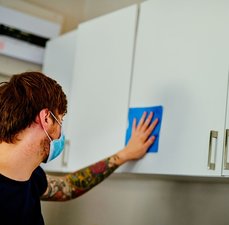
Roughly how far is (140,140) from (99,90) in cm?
38

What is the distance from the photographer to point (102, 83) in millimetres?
2234

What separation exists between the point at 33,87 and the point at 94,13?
4.87 feet

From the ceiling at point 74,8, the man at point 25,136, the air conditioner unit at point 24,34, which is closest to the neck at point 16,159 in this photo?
the man at point 25,136

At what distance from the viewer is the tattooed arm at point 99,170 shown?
1.96 meters

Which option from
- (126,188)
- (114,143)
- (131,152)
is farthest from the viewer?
(126,188)

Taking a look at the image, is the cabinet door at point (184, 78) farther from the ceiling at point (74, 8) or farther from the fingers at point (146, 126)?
the ceiling at point (74, 8)

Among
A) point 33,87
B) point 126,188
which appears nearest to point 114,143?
point 126,188

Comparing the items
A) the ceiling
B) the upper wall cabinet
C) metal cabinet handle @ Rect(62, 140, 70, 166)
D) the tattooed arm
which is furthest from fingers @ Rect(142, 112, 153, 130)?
the ceiling

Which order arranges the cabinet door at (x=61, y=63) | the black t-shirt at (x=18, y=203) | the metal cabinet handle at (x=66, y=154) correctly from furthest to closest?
the cabinet door at (x=61, y=63) → the metal cabinet handle at (x=66, y=154) → the black t-shirt at (x=18, y=203)

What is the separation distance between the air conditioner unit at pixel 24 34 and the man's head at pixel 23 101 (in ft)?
4.02

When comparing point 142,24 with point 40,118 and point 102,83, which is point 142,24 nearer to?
point 102,83

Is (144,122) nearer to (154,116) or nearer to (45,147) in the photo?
(154,116)

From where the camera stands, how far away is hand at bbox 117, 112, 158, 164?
1.96 m

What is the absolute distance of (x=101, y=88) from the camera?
2234mm
